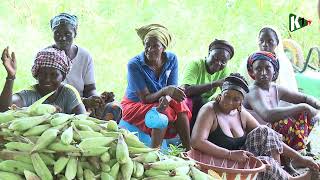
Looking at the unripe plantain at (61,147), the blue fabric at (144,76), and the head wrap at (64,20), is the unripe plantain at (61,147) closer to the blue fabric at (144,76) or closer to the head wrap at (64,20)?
the head wrap at (64,20)

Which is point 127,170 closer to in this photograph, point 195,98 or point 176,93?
point 176,93

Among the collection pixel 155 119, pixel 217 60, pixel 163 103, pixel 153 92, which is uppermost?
pixel 217 60

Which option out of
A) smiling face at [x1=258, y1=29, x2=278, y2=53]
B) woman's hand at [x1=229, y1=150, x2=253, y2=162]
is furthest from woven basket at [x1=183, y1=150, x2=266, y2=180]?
smiling face at [x1=258, y1=29, x2=278, y2=53]

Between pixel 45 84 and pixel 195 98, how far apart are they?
158 cm

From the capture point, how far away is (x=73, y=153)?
1.90 meters

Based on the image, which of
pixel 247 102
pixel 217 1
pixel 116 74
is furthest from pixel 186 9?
pixel 247 102

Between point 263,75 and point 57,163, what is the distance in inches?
111

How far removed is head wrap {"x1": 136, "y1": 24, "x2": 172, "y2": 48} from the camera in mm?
4270

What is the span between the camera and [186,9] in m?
6.47

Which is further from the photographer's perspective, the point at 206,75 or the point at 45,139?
the point at 206,75

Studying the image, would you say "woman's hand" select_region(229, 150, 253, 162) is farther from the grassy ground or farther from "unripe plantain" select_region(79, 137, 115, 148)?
the grassy ground

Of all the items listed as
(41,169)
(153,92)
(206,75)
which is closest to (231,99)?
(153,92)

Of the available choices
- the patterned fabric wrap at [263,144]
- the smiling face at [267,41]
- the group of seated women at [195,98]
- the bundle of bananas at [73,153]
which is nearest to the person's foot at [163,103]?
the group of seated women at [195,98]

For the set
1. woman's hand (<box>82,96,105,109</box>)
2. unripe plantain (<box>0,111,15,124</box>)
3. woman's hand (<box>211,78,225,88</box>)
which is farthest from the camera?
woman's hand (<box>211,78,225,88</box>)
